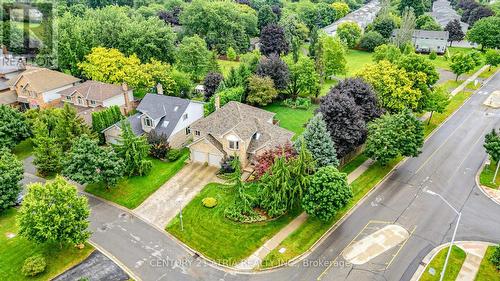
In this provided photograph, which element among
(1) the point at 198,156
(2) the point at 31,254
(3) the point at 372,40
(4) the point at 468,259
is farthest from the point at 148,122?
(3) the point at 372,40

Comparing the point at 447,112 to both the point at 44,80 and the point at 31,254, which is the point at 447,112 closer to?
the point at 31,254

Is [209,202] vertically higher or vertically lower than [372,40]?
lower

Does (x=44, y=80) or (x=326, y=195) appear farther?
(x=44, y=80)

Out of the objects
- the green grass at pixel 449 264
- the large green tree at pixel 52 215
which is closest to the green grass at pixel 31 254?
the large green tree at pixel 52 215

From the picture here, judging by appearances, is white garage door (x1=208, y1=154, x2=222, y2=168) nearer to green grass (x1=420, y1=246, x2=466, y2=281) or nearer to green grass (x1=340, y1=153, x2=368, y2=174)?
green grass (x1=340, y1=153, x2=368, y2=174)

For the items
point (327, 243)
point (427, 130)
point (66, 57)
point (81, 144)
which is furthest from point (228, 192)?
point (66, 57)

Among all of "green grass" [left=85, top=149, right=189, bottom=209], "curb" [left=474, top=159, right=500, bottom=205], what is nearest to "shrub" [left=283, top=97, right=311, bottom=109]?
"green grass" [left=85, top=149, right=189, bottom=209]
